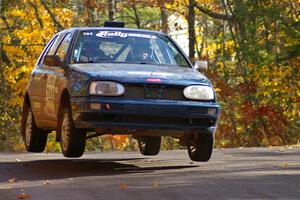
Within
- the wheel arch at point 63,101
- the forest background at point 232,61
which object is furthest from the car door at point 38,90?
the forest background at point 232,61

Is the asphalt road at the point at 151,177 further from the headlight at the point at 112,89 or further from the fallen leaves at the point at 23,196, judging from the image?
the headlight at the point at 112,89

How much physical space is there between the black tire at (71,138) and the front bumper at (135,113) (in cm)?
26

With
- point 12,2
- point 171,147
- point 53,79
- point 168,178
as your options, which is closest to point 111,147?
point 171,147

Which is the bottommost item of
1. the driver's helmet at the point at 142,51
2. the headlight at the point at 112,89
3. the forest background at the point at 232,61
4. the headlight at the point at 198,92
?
the forest background at the point at 232,61

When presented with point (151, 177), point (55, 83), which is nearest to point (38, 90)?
point (55, 83)

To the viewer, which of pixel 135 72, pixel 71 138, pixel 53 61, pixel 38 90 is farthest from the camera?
pixel 38 90

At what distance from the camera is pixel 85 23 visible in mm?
37812

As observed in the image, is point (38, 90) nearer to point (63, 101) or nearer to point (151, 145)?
point (63, 101)

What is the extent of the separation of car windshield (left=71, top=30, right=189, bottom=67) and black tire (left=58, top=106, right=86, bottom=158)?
0.88 meters

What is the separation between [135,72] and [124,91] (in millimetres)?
379

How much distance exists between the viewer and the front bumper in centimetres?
1108

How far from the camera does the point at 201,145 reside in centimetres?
1231

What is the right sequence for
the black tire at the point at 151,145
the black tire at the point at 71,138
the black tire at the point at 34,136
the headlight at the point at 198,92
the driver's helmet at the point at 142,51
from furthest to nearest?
the black tire at the point at 151,145
the black tire at the point at 34,136
the driver's helmet at the point at 142,51
the black tire at the point at 71,138
the headlight at the point at 198,92

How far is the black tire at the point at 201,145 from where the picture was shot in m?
12.2
